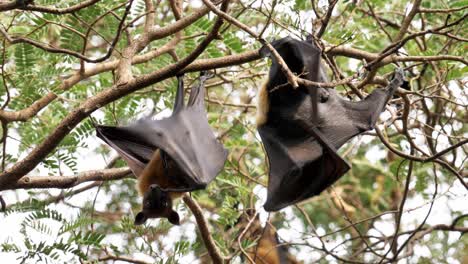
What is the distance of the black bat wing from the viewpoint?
577 centimetres

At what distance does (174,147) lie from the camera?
5.90 metres

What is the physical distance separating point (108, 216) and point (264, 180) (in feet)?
8.59

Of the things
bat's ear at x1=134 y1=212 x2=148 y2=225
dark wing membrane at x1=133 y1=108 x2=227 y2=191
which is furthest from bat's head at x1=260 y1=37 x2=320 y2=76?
bat's ear at x1=134 y1=212 x2=148 y2=225

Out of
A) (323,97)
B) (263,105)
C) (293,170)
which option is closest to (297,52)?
(323,97)

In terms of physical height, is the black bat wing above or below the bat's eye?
below

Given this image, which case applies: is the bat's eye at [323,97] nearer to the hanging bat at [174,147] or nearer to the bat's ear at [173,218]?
the hanging bat at [174,147]

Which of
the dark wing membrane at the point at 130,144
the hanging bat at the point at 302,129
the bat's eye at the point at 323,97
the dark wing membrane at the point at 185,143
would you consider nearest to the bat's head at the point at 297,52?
the hanging bat at the point at 302,129

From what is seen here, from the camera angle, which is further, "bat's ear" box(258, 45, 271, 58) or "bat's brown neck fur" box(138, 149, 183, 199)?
"bat's brown neck fur" box(138, 149, 183, 199)

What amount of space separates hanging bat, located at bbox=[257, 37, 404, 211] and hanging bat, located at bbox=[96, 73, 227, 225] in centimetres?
49

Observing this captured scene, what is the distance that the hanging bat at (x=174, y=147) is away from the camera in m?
5.75

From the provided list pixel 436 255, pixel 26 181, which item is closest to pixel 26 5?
pixel 26 181

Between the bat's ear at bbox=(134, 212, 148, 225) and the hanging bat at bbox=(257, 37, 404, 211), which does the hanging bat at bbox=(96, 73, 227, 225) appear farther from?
the hanging bat at bbox=(257, 37, 404, 211)

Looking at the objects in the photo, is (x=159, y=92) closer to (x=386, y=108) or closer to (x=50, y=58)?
(x=50, y=58)

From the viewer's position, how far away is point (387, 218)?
415 inches
